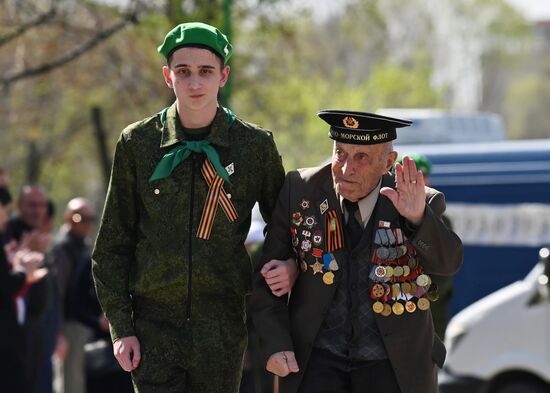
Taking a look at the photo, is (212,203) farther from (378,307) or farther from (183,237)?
(378,307)

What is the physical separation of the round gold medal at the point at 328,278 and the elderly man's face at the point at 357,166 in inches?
11.9

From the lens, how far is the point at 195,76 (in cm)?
493

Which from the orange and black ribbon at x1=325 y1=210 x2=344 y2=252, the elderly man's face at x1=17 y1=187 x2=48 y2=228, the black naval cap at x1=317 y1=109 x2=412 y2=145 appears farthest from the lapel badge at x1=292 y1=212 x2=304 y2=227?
the elderly man's face at x1=17 y1=187 x2=48 y2=228

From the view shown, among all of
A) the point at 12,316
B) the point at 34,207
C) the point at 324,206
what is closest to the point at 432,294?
the point at 324,206

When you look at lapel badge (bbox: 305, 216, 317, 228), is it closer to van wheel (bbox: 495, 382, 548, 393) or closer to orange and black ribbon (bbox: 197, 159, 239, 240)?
orange and black ribbon (bbox: 197, 159, 239, 240)

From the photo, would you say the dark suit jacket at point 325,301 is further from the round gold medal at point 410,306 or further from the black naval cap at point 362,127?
the black naval cap at point 362,127

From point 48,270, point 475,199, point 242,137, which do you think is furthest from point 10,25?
point 242,137

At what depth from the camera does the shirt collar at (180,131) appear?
5.02 m

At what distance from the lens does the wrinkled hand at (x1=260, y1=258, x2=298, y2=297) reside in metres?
4.82

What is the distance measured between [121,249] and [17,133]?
19.9 m

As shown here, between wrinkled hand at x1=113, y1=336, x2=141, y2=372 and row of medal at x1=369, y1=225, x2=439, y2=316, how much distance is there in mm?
930

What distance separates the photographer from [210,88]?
4957 mm

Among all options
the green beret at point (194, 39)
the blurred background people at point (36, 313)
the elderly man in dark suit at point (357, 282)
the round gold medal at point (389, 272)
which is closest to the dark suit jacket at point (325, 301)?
the elderly man in dark suit at point (357, 282)

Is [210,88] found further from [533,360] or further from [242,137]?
[533,360]
